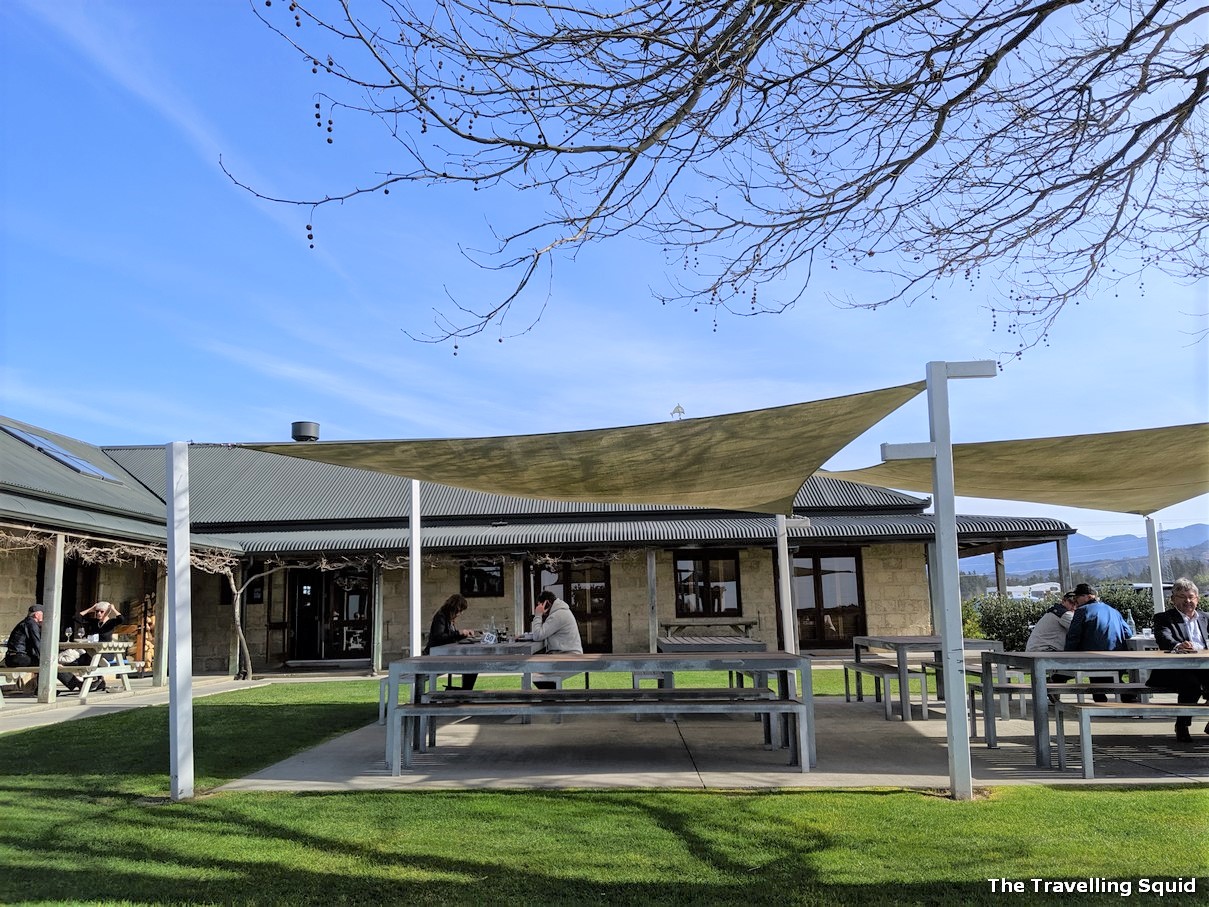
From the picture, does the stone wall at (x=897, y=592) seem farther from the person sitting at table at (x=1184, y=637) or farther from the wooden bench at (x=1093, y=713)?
the wooden bench at (x=1093, y=713)

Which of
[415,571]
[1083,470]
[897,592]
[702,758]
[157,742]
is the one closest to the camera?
[702,758]

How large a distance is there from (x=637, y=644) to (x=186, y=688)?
13503 millimetres

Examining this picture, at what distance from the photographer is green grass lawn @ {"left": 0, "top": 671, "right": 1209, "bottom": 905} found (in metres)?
3.67

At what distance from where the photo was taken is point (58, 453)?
49.5 feet

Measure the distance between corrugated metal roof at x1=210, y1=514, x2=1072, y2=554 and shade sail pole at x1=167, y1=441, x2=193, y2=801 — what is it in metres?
11.6

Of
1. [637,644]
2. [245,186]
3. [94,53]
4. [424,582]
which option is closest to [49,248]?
[94,53]

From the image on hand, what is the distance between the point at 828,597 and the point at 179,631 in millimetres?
15433

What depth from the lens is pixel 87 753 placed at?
7.21m

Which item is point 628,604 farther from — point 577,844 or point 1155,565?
point 577,844

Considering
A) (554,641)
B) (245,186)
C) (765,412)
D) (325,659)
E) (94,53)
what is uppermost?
(94,53)

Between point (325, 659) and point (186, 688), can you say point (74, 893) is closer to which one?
point (186, 688)

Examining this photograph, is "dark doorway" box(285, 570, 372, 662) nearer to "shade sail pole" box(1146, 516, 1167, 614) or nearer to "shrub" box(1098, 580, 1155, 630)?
"shrub" box(1098, 580, 1155, 630)

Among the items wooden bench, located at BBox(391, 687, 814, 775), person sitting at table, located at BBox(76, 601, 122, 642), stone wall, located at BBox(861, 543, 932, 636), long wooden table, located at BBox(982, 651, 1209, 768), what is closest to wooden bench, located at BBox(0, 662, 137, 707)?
person sitting at table, located at BBox(76, 601, 122, 642)

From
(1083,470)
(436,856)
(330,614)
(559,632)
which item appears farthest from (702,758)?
(330,614)
